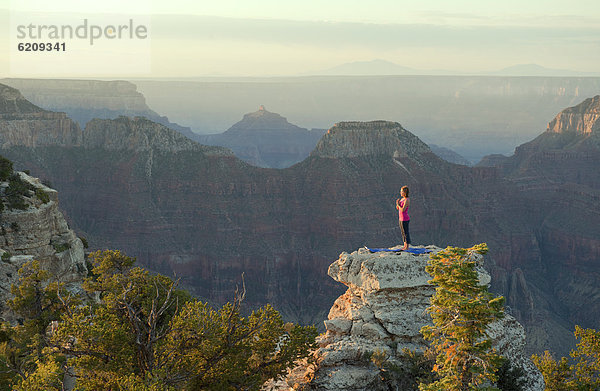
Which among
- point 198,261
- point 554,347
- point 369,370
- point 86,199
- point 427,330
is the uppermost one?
point 427,330

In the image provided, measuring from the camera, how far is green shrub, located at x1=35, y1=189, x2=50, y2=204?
45562 millimetres

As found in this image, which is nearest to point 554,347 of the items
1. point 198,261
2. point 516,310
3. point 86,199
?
point 516,310

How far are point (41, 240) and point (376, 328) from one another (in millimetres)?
28503

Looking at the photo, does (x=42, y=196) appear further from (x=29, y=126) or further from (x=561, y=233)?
(x=561, y=233)

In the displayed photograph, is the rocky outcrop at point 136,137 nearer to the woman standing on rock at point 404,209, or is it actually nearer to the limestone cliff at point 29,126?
the limestone cliff at point 29,126

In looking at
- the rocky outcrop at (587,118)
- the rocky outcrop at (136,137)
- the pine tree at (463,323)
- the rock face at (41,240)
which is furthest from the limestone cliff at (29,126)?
the rocky outcrop at (587,118)

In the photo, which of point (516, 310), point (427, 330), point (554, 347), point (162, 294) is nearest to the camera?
point (427, 330)

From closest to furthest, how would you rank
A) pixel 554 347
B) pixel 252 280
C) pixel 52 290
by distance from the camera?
pixel 52 290, pixel 554 347, pixel 252 280

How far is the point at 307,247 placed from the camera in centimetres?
12962

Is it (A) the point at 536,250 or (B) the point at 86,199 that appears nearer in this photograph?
(B) the point at 86,199

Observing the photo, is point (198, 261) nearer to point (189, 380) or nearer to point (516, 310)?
point (516, 310)

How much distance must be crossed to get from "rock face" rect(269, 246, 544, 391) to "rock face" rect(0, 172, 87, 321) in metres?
22.2

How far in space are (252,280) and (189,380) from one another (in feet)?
332

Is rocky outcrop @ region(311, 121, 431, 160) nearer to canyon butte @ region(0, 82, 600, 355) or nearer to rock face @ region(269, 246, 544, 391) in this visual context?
canyon butte @ region(0, 82, 600, 355)
